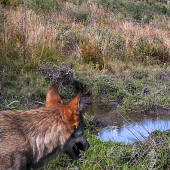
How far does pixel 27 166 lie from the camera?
2.90 m

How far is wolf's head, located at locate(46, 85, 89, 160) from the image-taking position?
297 centimetres

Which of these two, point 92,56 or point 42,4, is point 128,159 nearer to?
point 92,56

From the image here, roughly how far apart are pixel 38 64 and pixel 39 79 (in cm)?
64

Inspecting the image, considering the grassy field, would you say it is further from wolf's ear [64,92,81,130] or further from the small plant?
wolf's ear [64,92,81,130]

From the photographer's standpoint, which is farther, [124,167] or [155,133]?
[155,133]

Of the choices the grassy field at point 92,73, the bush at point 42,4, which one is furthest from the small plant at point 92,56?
the bush at point 42,4

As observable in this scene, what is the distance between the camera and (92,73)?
9.80 meters

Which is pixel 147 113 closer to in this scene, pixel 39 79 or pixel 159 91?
pixel 159 91

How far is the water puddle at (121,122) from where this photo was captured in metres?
5.80

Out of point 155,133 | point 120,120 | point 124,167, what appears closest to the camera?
point 124,167

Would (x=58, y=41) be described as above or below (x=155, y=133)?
below

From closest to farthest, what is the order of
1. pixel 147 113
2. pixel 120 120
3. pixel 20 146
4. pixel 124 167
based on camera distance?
pixel 20 146 < pixel 124 167 < pixel 120 120 < pixel 147 113

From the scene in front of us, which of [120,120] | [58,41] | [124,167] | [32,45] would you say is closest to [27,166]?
[124,167]

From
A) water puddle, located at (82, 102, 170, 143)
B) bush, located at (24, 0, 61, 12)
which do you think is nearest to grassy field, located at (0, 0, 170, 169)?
water puddle, located at (82, 102, 170, 143)
